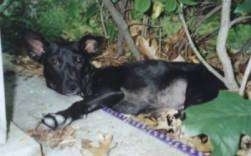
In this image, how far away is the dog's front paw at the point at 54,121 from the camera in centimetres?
450

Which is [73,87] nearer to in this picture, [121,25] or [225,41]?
[121,25]

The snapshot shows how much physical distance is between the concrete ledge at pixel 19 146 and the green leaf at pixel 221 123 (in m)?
1.70

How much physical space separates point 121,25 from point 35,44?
3.54 ft

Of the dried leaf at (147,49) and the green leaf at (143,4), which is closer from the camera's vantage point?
the green leaf at (143,4)

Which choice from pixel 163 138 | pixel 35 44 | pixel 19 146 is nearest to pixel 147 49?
pixel 35 44

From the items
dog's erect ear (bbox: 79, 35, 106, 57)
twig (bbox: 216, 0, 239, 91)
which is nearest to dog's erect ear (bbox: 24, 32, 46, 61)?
dog's erect ear (bbox: 79, 35, 106, 57)

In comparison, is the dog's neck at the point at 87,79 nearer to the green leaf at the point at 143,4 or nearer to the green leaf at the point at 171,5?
the green leaf at the point at 143,4

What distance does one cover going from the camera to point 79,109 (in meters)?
4.75

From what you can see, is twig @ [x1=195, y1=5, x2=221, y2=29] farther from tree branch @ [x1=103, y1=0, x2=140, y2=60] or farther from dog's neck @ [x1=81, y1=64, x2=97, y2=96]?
dog's neck @ [x1=81, y1=64, x2=97, y2=96]

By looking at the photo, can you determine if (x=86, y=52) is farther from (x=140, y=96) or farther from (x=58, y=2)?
(x=58, y=2)

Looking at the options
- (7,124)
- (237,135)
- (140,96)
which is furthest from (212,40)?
(237,135)

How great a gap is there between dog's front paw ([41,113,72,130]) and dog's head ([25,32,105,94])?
0.52 meters

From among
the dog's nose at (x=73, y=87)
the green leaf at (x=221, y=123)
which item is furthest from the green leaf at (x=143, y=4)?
the green leaf at (x=221, y=123)

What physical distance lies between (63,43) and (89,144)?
1.58 metres
